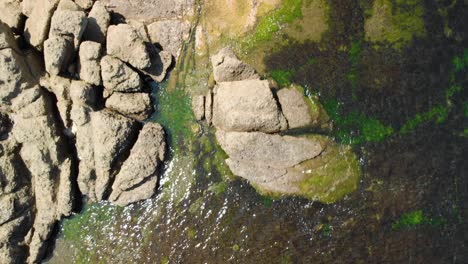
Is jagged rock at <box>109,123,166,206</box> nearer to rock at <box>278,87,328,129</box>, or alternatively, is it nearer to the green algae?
rock at <box>278,87,328,129</box>

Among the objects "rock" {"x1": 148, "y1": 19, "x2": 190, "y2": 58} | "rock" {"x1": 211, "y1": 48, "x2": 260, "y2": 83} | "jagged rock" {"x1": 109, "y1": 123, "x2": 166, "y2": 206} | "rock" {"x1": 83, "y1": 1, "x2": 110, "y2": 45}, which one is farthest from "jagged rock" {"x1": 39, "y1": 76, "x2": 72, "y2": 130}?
"rock" {"x1": 211, "y1": 48, "x2": 260, "y2": 83}

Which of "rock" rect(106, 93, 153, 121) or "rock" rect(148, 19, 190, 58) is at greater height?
"rock" rect(148, 19, 190, 58)

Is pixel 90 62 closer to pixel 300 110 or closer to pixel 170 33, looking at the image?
pixel 170 33

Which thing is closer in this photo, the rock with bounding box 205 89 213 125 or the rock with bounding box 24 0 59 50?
the rock with bounding box 24 0 59 50

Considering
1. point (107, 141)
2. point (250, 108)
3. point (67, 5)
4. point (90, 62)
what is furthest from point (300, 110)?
point (67, 5)

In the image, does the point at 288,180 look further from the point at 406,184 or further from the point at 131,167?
the point at 131,167

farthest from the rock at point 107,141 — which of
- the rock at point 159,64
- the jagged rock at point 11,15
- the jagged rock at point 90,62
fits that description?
the jagged rock at point 11,15

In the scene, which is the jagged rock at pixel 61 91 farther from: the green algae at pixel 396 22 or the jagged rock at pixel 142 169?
the green algae at pixel 396 22
